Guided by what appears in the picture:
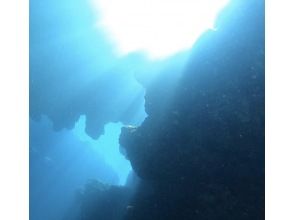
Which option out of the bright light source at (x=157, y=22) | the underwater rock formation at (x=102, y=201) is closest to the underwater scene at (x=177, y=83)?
the bright light source at (x=157, y=22)

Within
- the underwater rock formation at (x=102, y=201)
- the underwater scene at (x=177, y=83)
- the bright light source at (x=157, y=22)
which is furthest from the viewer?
the underwater rock formation at (x=102, y=201)

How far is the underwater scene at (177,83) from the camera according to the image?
14.6 ft

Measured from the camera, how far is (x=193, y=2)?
4.23 meters

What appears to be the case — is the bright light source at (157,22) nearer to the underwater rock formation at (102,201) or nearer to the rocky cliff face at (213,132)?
the rocky cliff face at (213,132)

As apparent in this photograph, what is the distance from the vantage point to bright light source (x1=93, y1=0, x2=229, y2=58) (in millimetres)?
4277

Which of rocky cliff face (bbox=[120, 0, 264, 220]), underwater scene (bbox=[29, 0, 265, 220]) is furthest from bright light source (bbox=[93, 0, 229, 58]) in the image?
rocky cliff face (bbox=[120, 0, 264, 220])

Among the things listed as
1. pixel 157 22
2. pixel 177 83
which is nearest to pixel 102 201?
pixel 177 83

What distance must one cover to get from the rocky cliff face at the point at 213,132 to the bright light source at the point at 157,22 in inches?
→ 13.2

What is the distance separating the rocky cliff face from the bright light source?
34 cm
